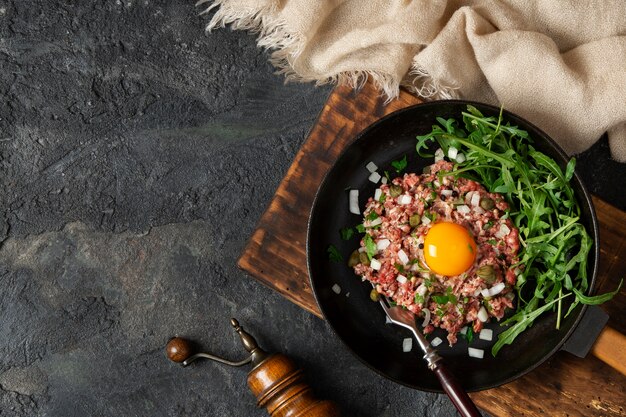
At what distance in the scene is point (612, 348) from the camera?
2.58 metres

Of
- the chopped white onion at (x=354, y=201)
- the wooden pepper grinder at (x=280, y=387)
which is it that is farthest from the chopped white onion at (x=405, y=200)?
the wooden pepper grinder at (x=280, y=387)

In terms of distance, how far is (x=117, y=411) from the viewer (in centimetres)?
317

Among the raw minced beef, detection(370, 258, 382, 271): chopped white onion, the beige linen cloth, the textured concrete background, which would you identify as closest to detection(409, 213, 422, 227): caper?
the raw minced beef

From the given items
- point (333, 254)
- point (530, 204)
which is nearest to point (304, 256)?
point (333, 254)

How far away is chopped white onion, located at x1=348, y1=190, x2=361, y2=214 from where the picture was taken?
296 cm

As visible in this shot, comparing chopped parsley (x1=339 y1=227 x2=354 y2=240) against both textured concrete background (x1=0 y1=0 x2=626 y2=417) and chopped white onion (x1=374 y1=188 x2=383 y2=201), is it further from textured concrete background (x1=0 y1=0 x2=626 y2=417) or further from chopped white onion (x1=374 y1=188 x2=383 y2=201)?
textured concrete background (x1=0 y1=0 x2=626 y2=417)

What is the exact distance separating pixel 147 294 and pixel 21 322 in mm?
656

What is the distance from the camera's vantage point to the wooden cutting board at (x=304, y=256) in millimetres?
2842

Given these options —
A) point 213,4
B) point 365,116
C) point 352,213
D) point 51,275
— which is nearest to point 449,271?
point 352,213

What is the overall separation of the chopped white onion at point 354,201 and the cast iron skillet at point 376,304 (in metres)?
0.02

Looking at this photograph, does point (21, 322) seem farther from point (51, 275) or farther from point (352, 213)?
point (352, 213)

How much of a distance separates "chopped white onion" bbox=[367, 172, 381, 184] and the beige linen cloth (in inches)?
14.7

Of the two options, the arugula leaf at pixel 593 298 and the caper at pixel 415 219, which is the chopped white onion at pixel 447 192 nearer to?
the caper at pixel 415 219

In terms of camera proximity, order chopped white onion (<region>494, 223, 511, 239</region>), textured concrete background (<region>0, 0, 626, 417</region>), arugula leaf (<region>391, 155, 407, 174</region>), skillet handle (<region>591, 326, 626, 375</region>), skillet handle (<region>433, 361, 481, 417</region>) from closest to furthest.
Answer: skillet handle (<region>433, 361, 481, 417</region>) → skillet handle (<region>591, 326, 626, 375</region>) → chopped white onion (<region>494, 223, 511, 239</region>) → arugula leaf (<region>391, 155, 407, 174</region>) → textured concrete background (<region>0, 0, 626, 417</region>)
